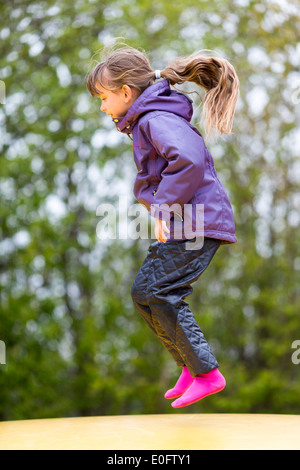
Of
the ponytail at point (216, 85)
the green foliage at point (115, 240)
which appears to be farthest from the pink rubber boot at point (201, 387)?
the green foliage at point (115, 240)

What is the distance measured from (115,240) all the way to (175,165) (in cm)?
266

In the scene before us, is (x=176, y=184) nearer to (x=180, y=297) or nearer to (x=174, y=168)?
(x=174, y=168)

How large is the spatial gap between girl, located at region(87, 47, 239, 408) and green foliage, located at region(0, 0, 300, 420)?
228 centimetres

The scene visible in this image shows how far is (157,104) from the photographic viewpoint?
204 centimetres

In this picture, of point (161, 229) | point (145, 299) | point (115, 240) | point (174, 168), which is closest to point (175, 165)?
point (174, 168)

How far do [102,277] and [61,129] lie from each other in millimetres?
1150

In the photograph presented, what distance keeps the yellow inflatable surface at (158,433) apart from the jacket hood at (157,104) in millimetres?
1033

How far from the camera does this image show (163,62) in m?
4.49

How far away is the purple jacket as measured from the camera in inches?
75.0

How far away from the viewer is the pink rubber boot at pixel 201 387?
194 centimetres

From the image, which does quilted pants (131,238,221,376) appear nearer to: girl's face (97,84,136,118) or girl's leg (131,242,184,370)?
girl's leg (131,242,184,370)
